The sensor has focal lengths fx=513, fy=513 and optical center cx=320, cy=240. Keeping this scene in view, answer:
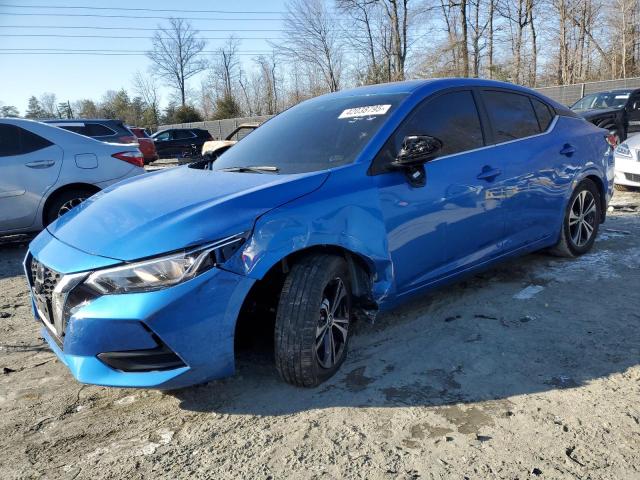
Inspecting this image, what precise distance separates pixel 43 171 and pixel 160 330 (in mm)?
4862

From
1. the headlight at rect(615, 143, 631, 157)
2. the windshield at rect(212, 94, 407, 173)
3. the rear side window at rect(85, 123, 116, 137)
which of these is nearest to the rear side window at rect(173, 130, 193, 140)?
the rear side window at rect(85, 123, 116, 137)

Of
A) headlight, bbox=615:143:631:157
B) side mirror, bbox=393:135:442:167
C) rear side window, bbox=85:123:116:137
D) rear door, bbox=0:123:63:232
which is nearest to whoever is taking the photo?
side mirror, bbox=393:135:442:167

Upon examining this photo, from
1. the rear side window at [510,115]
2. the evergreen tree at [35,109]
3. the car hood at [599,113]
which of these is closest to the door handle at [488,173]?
the rear side window at [510,115]

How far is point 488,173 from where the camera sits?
11.7 ft

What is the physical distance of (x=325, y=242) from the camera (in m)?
2.64

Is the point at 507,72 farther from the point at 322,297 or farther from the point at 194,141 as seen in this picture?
the point at 322,297

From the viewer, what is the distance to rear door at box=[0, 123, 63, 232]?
5973 mm

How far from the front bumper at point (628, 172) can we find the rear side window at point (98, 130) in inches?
455

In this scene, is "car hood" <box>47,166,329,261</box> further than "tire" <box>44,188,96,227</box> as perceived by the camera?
No

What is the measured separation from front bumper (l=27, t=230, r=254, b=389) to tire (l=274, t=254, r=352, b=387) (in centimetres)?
27

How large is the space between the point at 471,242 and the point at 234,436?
2039mm

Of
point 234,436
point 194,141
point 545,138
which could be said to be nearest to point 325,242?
point 234,436

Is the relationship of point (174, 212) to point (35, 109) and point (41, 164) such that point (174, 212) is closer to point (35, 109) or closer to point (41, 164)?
point (41, 164)

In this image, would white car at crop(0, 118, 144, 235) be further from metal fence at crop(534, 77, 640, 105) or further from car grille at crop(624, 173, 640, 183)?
metal fence at crop(534, 77, 640, 105)
